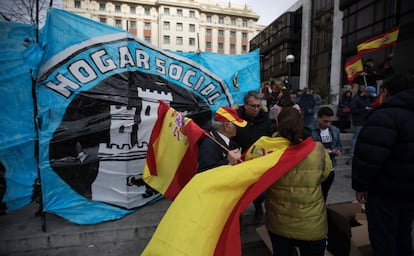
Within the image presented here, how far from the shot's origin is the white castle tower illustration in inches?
138

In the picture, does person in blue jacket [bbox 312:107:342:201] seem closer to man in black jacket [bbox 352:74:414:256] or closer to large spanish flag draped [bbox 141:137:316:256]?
man in black jacket [bbox 352:74:414:256]

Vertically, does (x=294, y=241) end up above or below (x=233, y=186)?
below

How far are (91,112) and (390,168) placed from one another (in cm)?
346

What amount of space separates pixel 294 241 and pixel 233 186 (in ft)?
2.58

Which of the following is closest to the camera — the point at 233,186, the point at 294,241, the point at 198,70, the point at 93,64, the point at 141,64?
the point at 233,186

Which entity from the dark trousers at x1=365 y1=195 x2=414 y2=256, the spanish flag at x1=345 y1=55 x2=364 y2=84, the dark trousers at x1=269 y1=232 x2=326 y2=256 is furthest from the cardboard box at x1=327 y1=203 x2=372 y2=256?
the spanish flag at x1=345 y1=55 x2=364 y2=84

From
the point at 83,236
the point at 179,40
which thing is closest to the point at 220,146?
the point at 83,236

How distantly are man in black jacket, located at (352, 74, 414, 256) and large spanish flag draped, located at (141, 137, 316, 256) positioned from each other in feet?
1.86

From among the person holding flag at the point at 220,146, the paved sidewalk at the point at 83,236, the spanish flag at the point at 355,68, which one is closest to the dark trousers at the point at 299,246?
the person holding flag at the point at 220,146

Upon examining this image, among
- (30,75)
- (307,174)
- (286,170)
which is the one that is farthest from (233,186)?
(30,75)

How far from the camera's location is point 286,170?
1.73 metres

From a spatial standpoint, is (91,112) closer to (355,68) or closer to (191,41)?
(355,68)

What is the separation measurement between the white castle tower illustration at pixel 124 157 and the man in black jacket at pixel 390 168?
2815 mm

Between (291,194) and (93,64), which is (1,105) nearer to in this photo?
(93,64)
